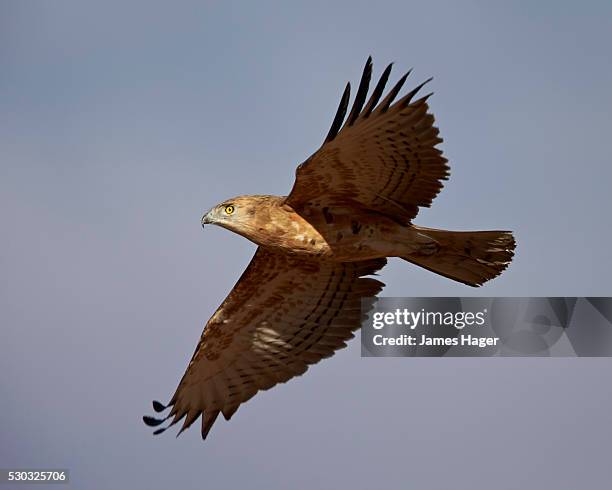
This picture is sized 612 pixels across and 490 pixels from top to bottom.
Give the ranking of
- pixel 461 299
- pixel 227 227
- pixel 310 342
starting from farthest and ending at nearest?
1. pixel 461 299
2. pixel 310 342
3. pixel 227 227

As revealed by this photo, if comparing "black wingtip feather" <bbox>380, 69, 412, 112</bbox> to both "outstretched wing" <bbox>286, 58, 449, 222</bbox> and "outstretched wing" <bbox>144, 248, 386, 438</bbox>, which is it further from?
"outstretched wing" <bbox>144, 248, 386, 438</bbox>

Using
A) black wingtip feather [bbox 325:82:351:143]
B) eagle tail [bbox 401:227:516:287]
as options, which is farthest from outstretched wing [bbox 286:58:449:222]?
eagle tail [bbox 401:227:516:287]

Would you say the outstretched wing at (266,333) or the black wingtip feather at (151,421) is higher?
the outstretched wing at (266,333)

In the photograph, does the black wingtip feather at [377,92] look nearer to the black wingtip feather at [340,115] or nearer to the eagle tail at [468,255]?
the black wingtip feather at [340,115]

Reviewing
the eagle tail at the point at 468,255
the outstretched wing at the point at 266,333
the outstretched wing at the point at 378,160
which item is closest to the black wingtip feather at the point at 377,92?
the outstretched wing at the point at 378,160

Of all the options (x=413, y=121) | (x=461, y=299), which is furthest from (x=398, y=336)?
(x=413, y=121)

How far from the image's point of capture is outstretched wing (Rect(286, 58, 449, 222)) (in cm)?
1210

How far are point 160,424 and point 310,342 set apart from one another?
1933 millimetres

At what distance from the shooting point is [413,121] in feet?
39.9

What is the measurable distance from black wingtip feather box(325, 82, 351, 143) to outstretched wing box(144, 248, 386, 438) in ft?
7.70

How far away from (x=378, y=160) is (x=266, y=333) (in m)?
3.05

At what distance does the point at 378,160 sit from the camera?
1259cm

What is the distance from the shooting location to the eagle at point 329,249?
1230 centimetres

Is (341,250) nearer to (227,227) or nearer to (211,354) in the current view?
(227,227)
